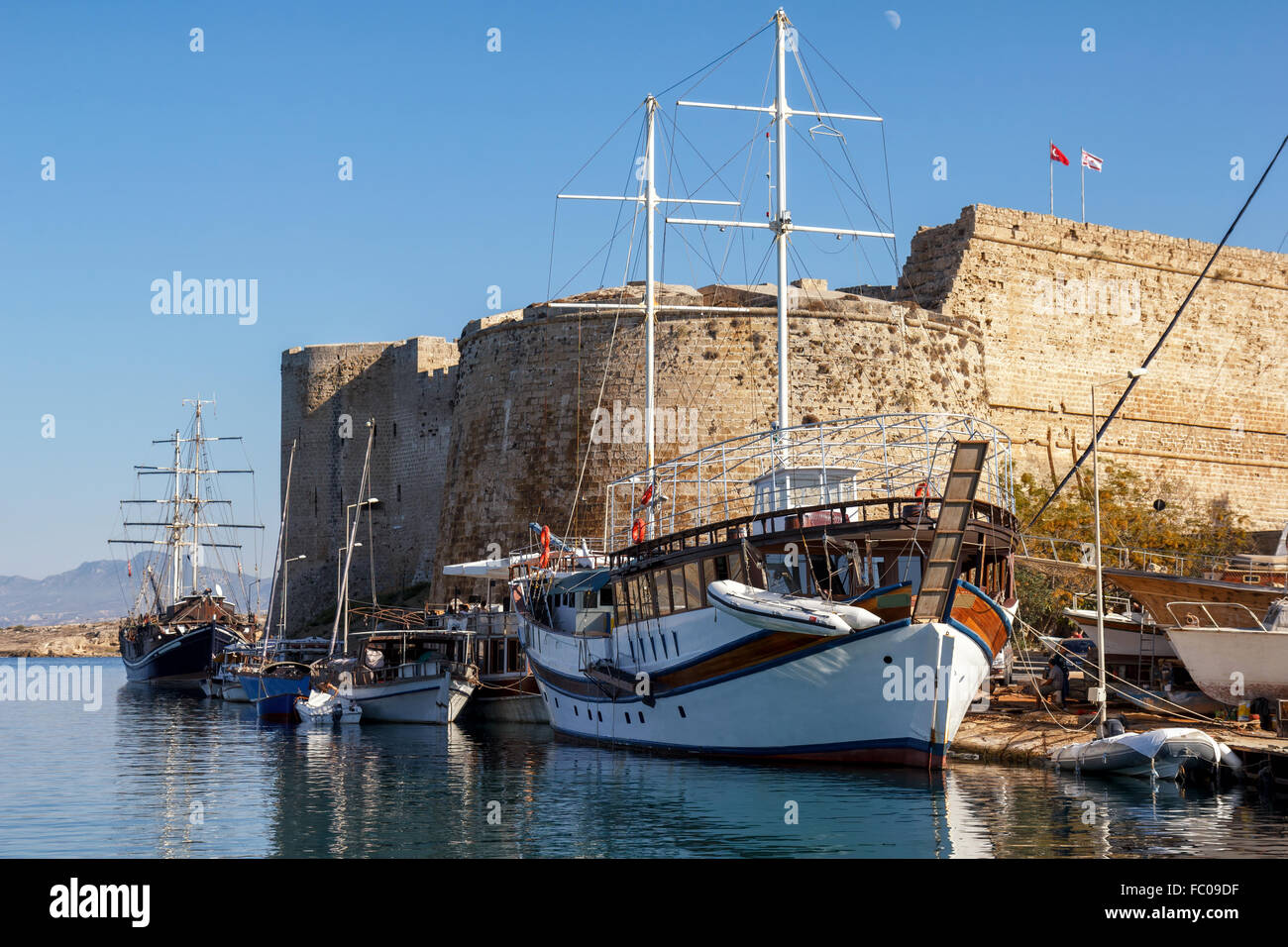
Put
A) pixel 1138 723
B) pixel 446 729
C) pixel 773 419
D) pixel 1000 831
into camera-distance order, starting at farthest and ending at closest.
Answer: pixel 773 419 → pixel 446 729 → pixel 1138 723 → pixel 1000 831

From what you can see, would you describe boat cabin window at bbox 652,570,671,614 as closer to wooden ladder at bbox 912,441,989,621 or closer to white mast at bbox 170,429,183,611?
wooden ladder at bbox 912,441,989,621

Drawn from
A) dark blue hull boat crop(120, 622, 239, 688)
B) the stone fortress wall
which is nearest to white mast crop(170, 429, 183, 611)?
dark blue hull boat crop(120, 622, 239, 688)

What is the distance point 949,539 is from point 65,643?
120154 mm

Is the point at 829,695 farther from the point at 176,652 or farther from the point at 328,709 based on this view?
the point at 176,652

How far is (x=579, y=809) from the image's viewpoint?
1595 centimetres

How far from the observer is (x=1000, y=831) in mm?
13469

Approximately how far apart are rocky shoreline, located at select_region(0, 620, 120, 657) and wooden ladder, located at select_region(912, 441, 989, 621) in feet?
379

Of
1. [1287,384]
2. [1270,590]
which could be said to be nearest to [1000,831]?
[1270,590]

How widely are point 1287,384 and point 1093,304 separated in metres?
8.94

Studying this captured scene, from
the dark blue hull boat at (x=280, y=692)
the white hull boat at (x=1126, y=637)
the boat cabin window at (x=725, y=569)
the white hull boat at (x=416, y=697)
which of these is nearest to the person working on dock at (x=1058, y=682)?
the white hull boat at (x=1126, y=637)

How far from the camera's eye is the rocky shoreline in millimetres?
120800

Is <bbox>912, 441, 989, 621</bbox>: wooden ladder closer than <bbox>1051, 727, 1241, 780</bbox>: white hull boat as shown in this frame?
No

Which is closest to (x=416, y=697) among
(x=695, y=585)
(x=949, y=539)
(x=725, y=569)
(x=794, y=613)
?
(x=695, y=585)
